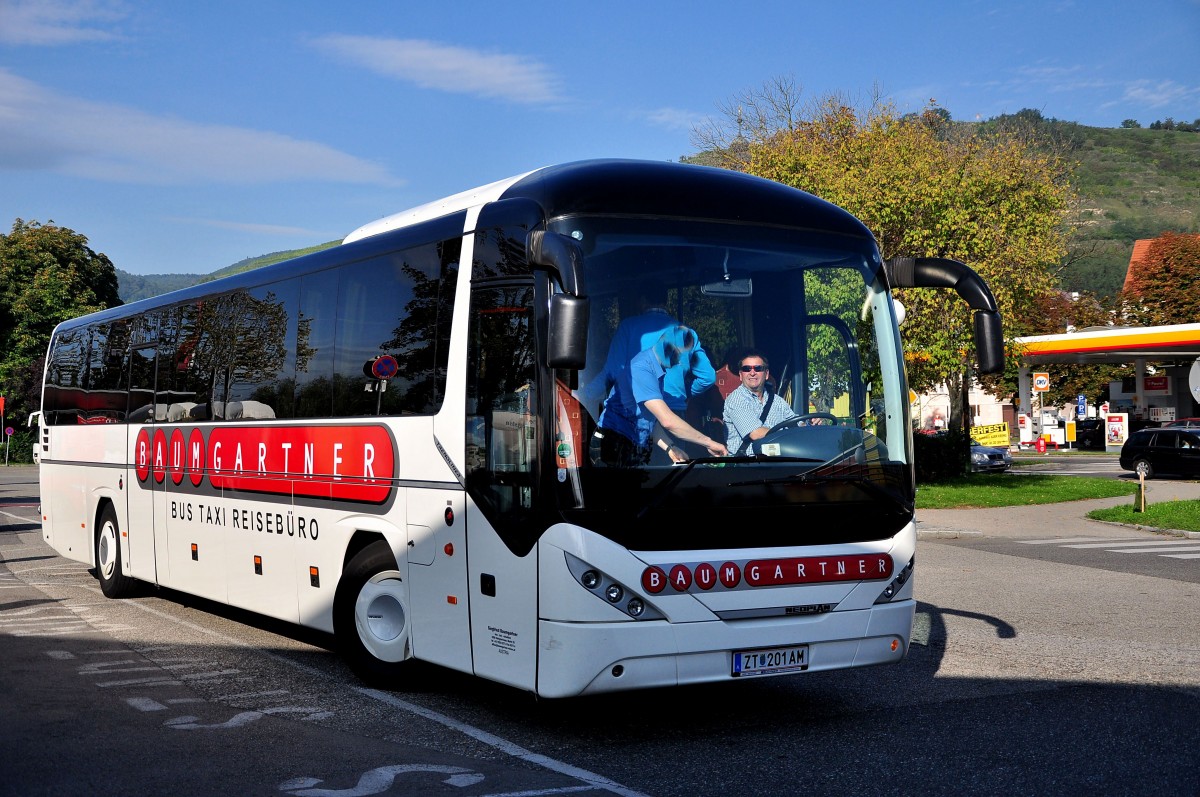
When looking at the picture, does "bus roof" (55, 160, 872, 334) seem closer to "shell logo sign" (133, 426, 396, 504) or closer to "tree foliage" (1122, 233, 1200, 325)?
"shell logo sign" (133, 426, 396, 504)

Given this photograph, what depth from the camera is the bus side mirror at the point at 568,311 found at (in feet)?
20.1

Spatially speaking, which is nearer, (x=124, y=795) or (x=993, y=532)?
(x=124, y=795)

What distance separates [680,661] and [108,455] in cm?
900

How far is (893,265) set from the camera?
855 cm

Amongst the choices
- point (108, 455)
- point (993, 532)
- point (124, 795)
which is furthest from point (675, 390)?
point (993, 532)

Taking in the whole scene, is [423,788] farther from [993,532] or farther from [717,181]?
[993,532]

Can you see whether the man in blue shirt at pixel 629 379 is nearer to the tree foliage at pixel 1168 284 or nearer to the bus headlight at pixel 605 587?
the bus headlight at pixel 605 587

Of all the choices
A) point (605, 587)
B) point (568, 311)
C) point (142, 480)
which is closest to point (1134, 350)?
point (142, 480)

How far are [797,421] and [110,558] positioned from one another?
915 centimetres

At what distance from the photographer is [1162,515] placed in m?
23.6

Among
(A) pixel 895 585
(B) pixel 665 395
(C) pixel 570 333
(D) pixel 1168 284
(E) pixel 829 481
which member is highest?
(D) pixel 1168 284

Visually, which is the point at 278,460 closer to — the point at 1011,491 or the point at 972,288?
the point at 972,288

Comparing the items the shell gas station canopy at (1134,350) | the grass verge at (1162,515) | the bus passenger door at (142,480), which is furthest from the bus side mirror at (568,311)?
the shell gas station canopy at (1134,350)

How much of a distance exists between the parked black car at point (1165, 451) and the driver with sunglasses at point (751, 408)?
110 feet
